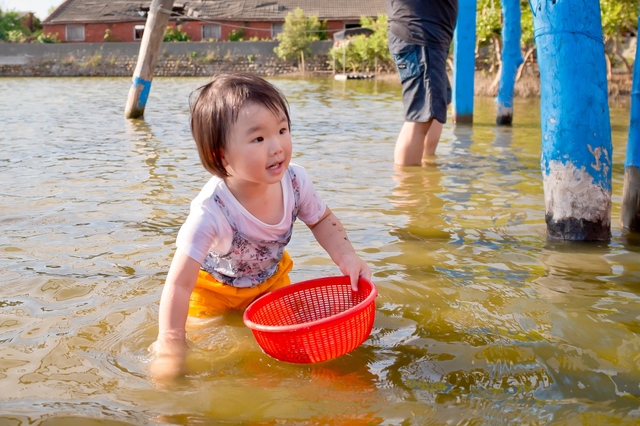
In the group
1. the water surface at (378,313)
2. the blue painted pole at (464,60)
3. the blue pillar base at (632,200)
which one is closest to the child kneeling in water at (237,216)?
the water surface at (378,313)

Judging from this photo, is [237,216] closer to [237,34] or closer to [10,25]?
[237,34]

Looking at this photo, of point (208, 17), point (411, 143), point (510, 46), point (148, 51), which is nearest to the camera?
point (411, 143)

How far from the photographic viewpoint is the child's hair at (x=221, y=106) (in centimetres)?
238

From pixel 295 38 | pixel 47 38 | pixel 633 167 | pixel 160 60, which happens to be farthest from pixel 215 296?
pixel 47 38

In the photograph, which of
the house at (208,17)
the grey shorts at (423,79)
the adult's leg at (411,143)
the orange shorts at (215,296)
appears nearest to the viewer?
the orange shorts at (215,296)

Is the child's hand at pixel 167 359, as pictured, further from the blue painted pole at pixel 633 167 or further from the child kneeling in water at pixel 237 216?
the blue painted pole at pixel 633 167

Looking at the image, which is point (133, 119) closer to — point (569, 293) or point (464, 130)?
point (464, 130)

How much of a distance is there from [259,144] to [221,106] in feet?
0.59

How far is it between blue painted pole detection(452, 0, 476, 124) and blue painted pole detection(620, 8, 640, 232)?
5.68 meters

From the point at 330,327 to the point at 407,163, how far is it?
12.6ft

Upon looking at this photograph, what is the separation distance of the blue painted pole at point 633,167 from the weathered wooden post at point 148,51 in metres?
6.76

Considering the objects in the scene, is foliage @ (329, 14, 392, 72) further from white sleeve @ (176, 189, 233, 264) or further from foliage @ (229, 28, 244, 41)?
white sleeve @ (176, 189, 233, 264)

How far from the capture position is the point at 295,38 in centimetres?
3331

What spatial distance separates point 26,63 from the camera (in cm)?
3344
